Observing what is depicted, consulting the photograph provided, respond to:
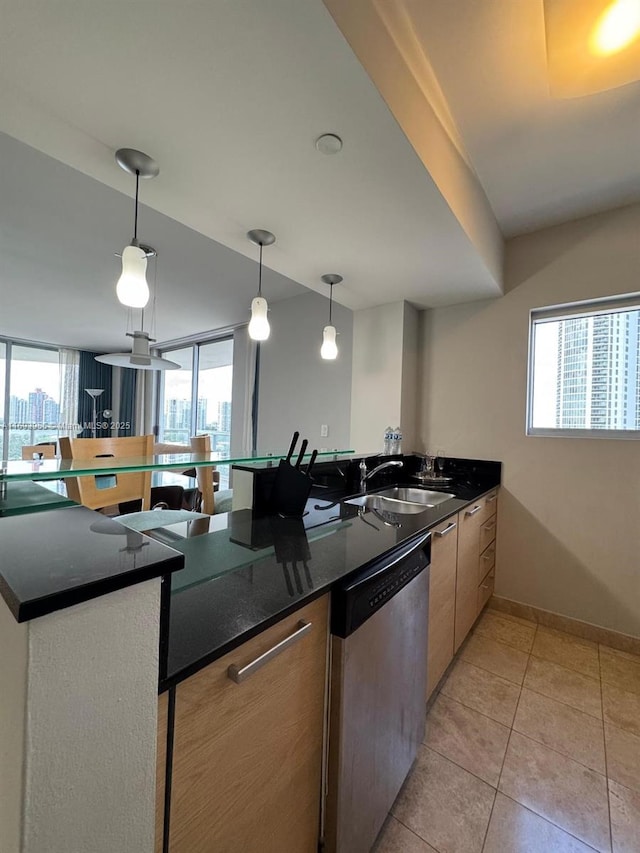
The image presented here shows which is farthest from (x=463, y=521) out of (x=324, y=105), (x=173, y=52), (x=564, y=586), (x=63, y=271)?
(x=63, y=271)

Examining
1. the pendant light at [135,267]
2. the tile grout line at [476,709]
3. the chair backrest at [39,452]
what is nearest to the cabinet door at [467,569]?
the tile grout line at [476,709]

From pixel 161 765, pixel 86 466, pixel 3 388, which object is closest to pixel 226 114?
pixel 86 466

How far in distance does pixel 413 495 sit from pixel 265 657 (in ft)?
5.78

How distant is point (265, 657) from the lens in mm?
710

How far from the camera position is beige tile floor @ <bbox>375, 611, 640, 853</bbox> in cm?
115

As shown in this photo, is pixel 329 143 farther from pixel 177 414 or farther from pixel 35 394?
pixel 35 394

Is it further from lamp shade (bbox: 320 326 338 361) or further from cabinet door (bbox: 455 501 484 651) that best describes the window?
lamp shade (bbox: 320 326 338 361)

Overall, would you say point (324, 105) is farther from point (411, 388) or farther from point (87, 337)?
point (87, 337)

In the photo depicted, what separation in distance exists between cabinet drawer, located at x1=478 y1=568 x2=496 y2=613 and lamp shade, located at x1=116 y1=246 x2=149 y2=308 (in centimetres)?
237

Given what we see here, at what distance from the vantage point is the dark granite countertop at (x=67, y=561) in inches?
17.2

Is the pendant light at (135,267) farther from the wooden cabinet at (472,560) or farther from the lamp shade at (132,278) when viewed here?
the wooden cabinet at (472,560)

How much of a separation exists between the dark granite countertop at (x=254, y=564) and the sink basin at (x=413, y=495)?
42 cm

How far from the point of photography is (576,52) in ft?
3.83

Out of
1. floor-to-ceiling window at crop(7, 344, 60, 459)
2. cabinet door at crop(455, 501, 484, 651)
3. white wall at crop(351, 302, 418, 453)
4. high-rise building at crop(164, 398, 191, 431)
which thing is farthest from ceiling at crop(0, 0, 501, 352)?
floor-to-ceiling window at crop(7, 344, 60, 459)
